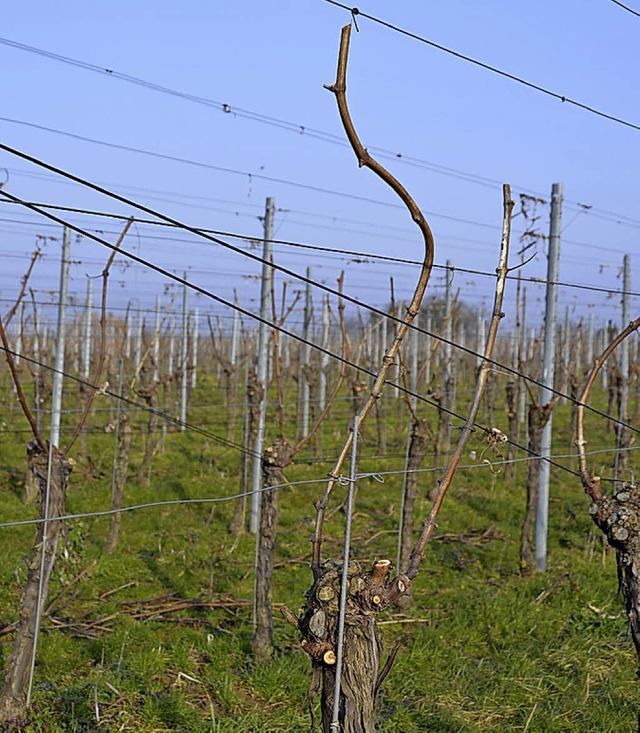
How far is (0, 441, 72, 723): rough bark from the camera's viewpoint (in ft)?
11.5

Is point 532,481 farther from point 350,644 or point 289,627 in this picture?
point 350,644

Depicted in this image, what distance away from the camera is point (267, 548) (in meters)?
4.86

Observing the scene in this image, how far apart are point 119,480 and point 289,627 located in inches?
100

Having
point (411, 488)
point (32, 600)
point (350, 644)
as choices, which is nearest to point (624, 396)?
point (411, 488)

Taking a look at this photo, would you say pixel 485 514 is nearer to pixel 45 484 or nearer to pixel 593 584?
pixel 593 584

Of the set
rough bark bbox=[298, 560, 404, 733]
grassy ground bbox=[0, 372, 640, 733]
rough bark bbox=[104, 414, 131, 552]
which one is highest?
rough bark bbox=[298, 560, 404, 733]

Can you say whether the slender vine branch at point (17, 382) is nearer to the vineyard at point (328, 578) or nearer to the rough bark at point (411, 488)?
the vineyard at point (328, 578)

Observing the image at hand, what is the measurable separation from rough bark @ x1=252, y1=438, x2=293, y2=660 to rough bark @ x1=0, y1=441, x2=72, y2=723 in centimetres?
110

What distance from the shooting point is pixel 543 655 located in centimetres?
480

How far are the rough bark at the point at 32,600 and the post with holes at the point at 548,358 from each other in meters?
3.77

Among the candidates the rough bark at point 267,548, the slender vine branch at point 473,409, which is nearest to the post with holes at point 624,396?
the rough bark at point 267,548

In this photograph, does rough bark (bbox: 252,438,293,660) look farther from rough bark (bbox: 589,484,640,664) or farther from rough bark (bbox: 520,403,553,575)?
rough bark (bbox: 520,403,553,575)

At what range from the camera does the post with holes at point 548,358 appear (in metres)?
6.51

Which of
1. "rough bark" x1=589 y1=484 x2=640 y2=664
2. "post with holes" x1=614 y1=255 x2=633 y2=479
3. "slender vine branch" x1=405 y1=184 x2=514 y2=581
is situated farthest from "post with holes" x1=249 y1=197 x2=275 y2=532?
"slender vine branch" x1=405 y1=184 x2=514 y2=581
